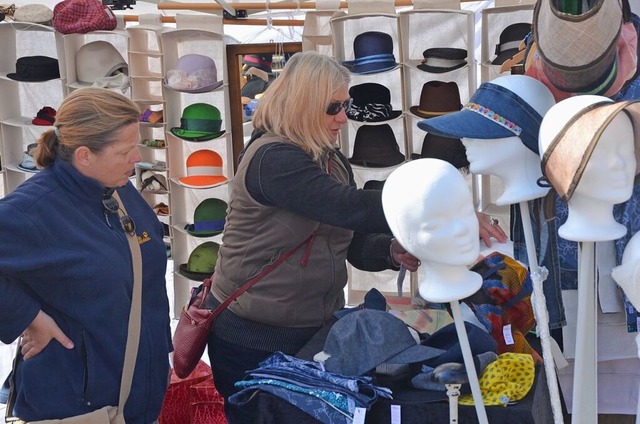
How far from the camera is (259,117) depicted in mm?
2322

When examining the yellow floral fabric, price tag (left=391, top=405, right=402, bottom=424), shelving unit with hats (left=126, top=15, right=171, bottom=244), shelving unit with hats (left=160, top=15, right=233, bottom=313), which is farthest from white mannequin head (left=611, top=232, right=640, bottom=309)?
shelving unit with hats (left=126, top=15, right=171, bottom=244)

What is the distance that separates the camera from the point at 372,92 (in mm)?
4605

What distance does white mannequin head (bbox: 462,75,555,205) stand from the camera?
159 centimetres

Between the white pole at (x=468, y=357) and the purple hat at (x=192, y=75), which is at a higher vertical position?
the purple hat at (x=192, y=75)

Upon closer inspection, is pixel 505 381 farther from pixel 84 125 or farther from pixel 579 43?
pixel 84 125

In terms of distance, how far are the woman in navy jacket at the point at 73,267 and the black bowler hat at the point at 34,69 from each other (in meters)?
3.30

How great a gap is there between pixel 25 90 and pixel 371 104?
2.46 metres

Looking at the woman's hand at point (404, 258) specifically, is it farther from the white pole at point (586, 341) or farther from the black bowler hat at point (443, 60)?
the black bowler hat at point (443, 60)

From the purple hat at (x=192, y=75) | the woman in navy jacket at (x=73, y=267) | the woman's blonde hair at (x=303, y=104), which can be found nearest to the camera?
the woman in navy jacket at (x=73, y=267)

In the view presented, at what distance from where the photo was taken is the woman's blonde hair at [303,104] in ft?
7.37

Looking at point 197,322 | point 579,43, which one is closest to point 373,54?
point 197,322

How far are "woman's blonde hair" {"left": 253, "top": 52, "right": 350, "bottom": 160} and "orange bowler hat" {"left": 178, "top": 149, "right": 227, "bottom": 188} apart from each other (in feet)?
8.72

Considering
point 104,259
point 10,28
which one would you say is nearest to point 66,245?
point 104,259

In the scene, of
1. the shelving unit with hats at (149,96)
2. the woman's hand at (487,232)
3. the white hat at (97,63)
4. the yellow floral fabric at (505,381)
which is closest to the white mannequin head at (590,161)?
the yellow floral fabric at (505,381)
